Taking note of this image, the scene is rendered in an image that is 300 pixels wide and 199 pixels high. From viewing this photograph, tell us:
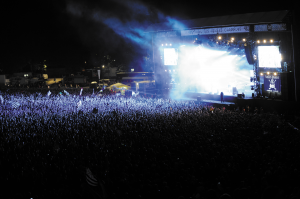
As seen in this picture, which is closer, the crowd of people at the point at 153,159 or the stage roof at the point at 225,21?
the crowd of people at the point at 153,159

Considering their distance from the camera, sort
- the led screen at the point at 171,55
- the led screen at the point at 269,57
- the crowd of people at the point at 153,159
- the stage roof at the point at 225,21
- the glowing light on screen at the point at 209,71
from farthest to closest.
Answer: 1. the glowing light on screen at the point at 209,71
2. the led screen at the point at 171,55
3. the led screen at the point at 269,57
4. the stage roof at the point at 225,21
5. the crowd of people at the point at 153,159

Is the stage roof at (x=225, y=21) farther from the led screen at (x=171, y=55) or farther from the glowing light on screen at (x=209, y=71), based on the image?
the glowing light on screen at (x=209, y=71)

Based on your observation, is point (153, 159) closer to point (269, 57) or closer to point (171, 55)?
point (269, 57)

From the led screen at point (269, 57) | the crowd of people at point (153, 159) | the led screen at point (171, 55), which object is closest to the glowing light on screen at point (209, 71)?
the led screen at point (171, 55)

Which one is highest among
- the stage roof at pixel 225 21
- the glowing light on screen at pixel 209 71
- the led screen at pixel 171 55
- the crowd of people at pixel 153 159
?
the stage roof at pixel 225 21

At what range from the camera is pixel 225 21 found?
16109mm

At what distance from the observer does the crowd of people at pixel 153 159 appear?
4164mm

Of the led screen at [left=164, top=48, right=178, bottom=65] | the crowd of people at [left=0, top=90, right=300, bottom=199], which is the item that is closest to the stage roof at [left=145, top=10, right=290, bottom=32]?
the led screen at [left=164, top=48, right=178, bottom=65]

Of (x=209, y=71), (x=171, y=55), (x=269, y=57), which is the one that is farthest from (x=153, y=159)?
(x=209, y=71)

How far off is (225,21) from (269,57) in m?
4.02

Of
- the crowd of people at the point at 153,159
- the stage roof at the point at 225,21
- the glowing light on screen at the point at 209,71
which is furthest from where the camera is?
the glowing light on screen at the point at 209,71

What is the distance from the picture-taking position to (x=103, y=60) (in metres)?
37.7

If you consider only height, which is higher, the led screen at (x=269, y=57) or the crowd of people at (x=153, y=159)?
the led screen at (x=269, y=57)

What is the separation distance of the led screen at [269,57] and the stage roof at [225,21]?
180 cm
